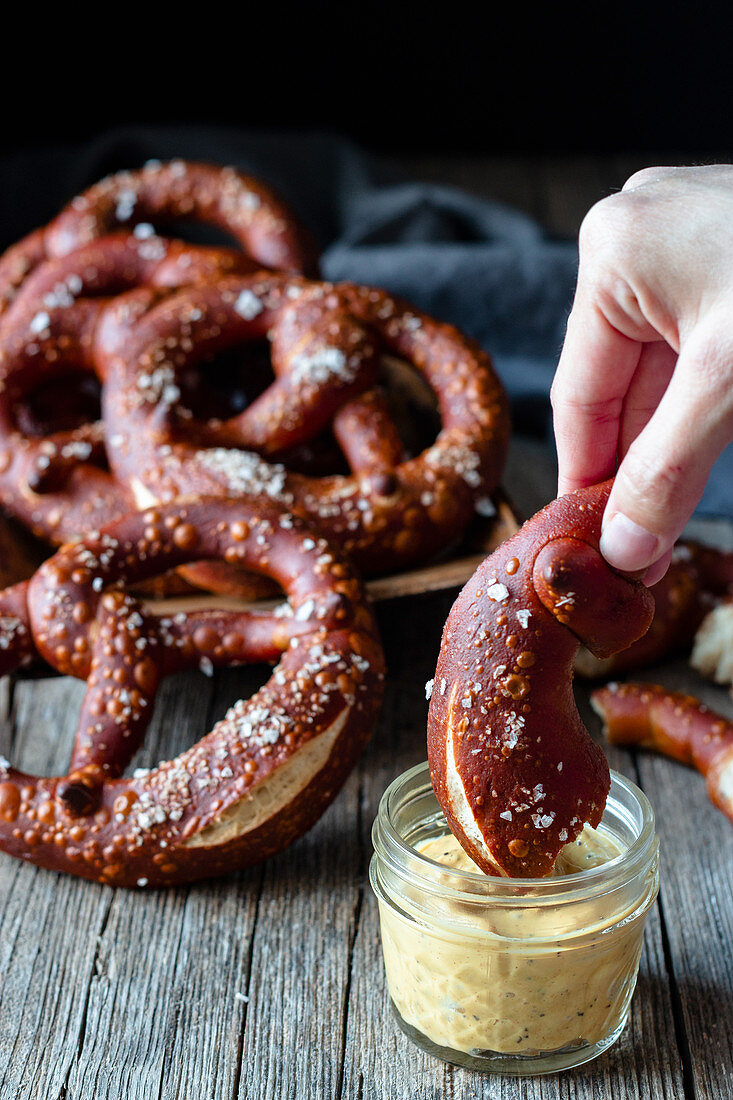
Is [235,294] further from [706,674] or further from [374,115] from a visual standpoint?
[374,115]

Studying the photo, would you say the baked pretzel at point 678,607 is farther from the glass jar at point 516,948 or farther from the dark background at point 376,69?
the dark background at point 376,69

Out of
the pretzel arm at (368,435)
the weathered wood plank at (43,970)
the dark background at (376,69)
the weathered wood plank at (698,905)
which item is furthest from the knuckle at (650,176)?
the dark background at (376,69)

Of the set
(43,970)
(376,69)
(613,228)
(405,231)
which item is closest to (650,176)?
(613,228)

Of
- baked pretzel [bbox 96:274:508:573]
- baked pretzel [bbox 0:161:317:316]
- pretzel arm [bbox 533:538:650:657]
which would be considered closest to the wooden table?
baked pretzel [bbox 96:274:508:573]

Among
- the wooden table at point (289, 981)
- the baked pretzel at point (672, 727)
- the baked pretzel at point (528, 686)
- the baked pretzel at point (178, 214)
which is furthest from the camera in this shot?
the baked pretzel at point (178, 214)

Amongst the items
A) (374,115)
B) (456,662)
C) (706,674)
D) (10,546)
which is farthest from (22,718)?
(374,115)

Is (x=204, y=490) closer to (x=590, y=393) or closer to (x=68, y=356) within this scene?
(x=68, y=356)
